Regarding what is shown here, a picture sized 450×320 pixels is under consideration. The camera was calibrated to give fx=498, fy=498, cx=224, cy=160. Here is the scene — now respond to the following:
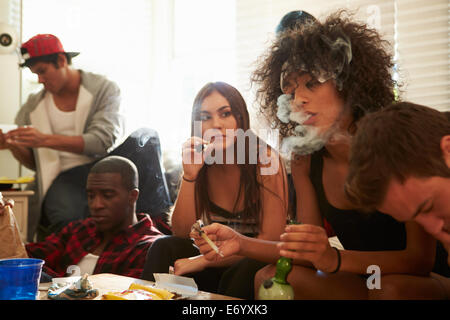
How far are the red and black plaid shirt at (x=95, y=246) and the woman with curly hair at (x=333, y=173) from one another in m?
0.33

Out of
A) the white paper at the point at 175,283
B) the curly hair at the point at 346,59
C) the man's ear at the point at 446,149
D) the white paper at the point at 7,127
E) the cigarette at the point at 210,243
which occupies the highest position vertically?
the curly hair at the point at 346,59

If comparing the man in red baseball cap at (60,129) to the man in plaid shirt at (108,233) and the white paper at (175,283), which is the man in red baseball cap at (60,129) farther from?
the white paper at (175,283)

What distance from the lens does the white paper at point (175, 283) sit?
1.14 metres

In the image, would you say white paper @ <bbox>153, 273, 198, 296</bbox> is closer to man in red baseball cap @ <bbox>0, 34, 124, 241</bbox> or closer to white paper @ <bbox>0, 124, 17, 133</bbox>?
man in red baseball cap @ <bbox>0, 34, 124, 241</bbox>

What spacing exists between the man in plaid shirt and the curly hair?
21.0 inches

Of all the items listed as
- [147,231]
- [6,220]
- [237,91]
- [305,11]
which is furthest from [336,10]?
[6,220]

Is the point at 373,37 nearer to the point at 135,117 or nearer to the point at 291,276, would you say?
the point at 291,276

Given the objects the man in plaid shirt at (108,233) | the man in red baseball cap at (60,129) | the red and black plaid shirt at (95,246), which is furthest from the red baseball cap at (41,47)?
the red and black plaid shirt at (95,246)

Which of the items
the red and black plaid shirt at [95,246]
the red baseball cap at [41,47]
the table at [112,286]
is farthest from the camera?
the red baseball cap at [41,47]

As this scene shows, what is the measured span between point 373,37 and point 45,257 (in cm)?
116

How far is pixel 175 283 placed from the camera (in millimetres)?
1237

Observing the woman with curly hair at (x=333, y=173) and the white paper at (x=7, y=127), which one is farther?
the white paper at (x=7, y=127)

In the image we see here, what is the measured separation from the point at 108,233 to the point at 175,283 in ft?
1.24

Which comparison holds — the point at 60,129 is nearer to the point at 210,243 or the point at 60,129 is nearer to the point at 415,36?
the point at 210,243
